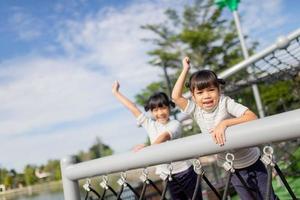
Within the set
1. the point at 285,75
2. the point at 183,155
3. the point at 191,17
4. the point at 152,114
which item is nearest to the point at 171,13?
the point at 191,17

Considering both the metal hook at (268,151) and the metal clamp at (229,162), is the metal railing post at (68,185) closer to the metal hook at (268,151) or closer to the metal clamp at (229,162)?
the metal clamp at (229,162)

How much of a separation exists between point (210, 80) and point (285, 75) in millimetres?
Answer: 5235

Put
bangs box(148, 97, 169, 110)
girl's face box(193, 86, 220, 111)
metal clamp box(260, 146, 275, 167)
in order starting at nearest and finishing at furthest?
1. metal clamp box(260, 146, 275, 167)
2. girl's face box(193, 86, 220, 111)
3. bangs box(148, 97, 169, 110)

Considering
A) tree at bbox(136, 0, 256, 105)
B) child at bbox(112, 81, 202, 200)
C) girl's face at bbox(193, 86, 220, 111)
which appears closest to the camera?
girl's face at bbox(193, 86, 220, 111)

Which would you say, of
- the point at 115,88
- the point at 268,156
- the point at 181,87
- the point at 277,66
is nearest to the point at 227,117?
the point at 181,87

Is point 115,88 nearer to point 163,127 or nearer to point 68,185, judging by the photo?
point 163,127

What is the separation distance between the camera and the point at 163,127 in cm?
320

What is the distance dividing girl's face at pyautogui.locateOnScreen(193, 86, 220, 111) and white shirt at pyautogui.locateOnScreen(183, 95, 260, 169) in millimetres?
25

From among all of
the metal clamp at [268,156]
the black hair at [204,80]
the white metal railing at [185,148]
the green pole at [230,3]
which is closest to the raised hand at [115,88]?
the white metal railing at [185,148]

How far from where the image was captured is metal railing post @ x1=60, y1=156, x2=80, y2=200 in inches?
84.4

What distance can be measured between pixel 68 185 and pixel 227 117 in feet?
2.84

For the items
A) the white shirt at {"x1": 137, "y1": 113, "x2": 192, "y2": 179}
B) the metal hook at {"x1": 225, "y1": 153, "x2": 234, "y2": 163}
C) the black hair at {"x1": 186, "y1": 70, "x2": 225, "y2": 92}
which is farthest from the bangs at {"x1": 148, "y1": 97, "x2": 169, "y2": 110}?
the metal hook at {"x1": 225, "y1": 153, "x2": 234, "y2": 163}

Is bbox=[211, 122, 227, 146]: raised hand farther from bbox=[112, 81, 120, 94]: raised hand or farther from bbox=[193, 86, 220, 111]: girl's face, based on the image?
bbox=[112, 81, 120, 94]: raised hand

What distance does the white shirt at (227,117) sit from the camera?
2.00 meters
